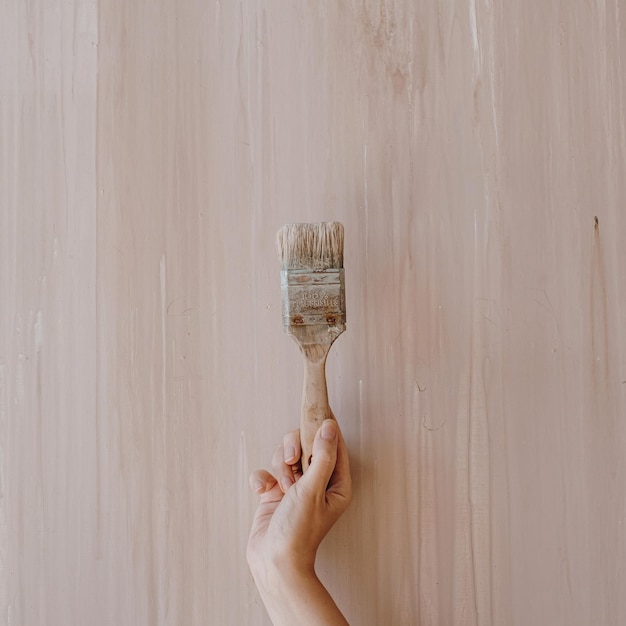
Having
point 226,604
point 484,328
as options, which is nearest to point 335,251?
point 484,328

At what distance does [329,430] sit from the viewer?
75cm

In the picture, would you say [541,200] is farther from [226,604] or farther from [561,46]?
[226,604]

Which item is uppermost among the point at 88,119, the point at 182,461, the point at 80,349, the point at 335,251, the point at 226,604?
the point at 88,119

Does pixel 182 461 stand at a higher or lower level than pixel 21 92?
lower

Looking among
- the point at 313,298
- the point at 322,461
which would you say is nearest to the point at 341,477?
the point at 322,461

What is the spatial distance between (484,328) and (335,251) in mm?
250

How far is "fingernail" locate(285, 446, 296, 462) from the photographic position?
30.7 inches

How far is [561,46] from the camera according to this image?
2.68 ft

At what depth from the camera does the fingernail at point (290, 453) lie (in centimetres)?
78

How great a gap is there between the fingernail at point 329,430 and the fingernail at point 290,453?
0.06 metres

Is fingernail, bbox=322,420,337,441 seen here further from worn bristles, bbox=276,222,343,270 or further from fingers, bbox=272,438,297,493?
worn bristles, bbox=276,222,343,270

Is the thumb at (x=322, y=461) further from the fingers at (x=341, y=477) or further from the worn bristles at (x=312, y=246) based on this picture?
the worn bristles at (x=312, y=246)

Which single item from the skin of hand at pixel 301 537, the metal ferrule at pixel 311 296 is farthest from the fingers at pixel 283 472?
the metal ferrule at pixel 311 296

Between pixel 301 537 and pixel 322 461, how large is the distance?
10 centimetres
